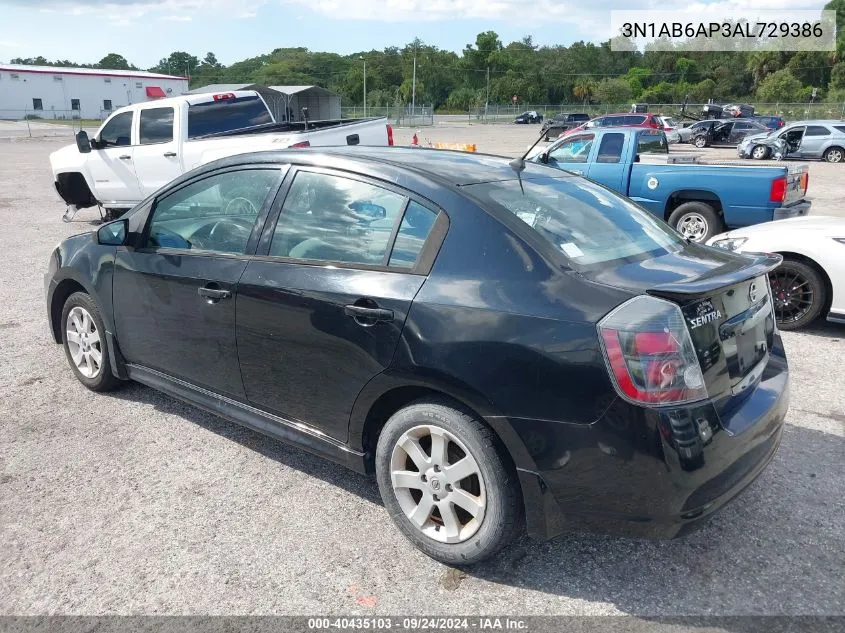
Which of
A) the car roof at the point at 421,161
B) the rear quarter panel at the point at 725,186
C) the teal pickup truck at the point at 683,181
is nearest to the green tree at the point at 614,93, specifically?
the teal pickup truck at the point at 683,181

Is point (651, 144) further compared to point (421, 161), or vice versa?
point (651, 144)

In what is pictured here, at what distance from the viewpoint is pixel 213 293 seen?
3568 millimetres

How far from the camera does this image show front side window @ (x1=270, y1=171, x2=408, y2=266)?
3.13 meters

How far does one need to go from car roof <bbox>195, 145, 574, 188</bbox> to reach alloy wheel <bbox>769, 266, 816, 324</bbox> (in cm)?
331

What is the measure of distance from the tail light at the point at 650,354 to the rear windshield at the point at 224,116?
9281 millimetres

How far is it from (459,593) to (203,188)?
2.59 metres

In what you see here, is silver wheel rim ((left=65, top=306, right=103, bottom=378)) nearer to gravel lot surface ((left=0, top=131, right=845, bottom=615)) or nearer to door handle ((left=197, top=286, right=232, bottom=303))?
gravel lot surface ((left=0, top=131, right=845, bottom=615))

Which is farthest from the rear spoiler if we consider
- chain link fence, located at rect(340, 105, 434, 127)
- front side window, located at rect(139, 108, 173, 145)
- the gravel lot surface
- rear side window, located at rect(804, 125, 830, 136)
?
chain link fence, located at rect(340, 105, 434, 127)

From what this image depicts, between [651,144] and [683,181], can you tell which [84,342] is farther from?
[651,144]

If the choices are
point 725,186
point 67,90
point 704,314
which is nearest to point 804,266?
point 725,186

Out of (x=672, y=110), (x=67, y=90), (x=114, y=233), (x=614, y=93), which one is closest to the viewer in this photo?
(x=114, y=233)

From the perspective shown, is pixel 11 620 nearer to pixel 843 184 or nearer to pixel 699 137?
pixel 843 184

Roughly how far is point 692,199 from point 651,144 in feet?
5.43

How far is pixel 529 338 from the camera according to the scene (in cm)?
257
